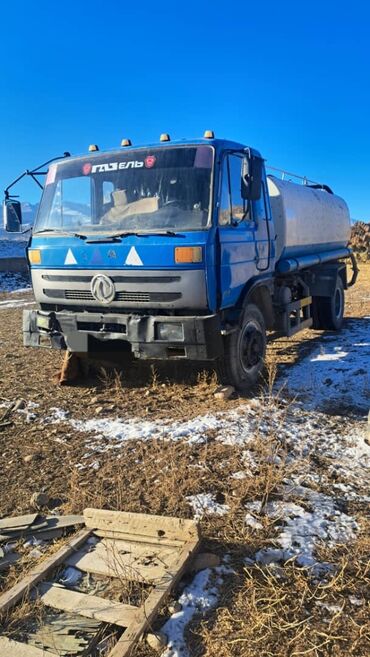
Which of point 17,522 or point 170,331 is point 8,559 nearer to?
point 17,522

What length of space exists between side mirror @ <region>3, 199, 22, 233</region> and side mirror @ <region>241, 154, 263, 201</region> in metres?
2.99

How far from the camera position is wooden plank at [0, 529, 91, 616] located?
2.60 meters

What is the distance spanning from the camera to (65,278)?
5680mm

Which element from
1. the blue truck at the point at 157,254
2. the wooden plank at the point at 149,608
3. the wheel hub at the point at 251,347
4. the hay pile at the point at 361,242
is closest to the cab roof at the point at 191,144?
the blue truck at the point at 157,254

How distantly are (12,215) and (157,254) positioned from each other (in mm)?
2630

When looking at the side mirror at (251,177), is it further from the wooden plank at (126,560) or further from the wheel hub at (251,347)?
Result: the wooden plank at (126,560)

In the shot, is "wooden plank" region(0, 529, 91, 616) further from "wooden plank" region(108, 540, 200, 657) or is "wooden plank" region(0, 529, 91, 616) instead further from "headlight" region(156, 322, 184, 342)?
"headlight" region(156, 322, 184, 342)

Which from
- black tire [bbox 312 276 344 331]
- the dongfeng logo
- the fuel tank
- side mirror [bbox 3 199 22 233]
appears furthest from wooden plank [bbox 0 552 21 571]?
black tire [bbox 312 276 344 331]

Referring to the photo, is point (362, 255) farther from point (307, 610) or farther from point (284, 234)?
point (307, 610)

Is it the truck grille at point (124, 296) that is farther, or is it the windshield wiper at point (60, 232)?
the windshield wiper at point (60, 232)

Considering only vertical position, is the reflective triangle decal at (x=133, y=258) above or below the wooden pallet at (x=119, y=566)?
above

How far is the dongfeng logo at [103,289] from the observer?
17.7 ft

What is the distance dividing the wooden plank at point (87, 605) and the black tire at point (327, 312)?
7.87m

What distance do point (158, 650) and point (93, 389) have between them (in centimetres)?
414
